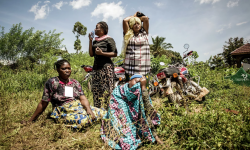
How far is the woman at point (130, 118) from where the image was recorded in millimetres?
1849

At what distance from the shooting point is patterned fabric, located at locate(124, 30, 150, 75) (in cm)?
240

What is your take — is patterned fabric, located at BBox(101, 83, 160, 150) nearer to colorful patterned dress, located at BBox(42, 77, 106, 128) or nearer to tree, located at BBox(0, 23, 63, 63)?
colorful patterned dress, located at BBox(42, 77, 106, 128)

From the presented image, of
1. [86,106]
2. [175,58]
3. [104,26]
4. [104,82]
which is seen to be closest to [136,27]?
[104,26]

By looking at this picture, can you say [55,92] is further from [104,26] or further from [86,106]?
[104,26]

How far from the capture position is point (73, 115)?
234 centimetres

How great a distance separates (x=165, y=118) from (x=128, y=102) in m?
0.70

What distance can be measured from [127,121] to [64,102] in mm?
1169

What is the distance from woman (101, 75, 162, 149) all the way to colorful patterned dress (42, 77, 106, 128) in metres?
0.51

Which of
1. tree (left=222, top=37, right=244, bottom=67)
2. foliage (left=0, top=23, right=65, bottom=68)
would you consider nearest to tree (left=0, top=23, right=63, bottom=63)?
foliage (left=0, top=23, right=65, bottom=68)

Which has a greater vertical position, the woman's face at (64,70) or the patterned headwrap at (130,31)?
the patterned headwrap at (130,31)

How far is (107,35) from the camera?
9.02ft

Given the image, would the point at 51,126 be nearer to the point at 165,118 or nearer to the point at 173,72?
the point at 165,118

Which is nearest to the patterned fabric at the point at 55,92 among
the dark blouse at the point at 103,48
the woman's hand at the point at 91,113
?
the woman's hand at the point at 91,113

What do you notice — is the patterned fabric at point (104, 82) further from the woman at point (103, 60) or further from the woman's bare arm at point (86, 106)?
the woman's bare arm at point (86, 106)
